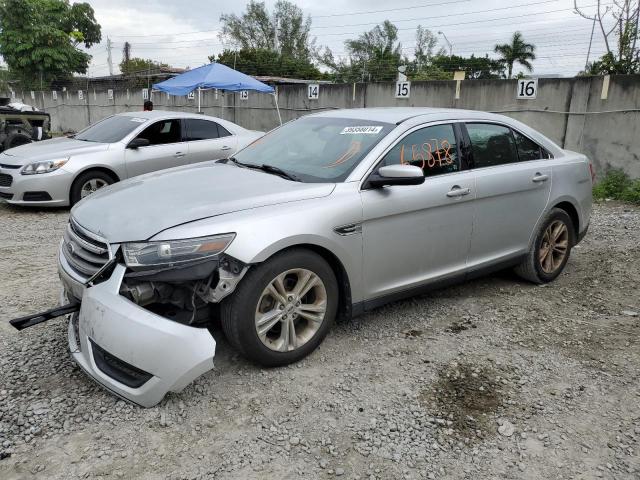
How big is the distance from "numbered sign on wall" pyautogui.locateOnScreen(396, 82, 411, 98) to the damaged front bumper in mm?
10394

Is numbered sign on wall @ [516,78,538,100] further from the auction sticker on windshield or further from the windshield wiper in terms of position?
the windshield wiper

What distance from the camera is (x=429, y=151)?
407 centimetres

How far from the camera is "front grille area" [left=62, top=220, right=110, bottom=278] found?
3139 millimetres

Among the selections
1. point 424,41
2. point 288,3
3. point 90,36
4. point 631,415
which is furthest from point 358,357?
point 288,3

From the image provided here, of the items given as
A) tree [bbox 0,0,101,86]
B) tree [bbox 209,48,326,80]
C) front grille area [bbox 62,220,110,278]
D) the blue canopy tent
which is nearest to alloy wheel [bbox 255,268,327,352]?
front grille area [bbox 62,220,110,278]

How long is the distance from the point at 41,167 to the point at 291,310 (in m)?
5.67

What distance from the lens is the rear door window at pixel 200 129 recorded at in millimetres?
8703

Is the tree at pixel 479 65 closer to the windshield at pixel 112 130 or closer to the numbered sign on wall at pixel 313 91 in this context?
the numbered sign on wall at pixel 313 91

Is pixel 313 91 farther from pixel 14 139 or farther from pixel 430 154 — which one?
pixel 430 154

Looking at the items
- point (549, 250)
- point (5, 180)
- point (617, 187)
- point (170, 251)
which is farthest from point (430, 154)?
point (617, 187)

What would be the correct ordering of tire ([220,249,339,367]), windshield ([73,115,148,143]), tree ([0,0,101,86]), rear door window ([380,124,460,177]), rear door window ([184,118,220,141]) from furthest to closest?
tree ([0,0,101,86])
rear door window ([184,118,220,141])
windshield ([73,115,148,143])
rear door window ([380,124,460,177])
tire ([220,249,339,367])

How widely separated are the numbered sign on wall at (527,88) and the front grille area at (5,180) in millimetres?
8803

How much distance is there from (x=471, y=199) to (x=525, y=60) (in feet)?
167

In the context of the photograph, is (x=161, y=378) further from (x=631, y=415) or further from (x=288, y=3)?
(x=288, y=3)
